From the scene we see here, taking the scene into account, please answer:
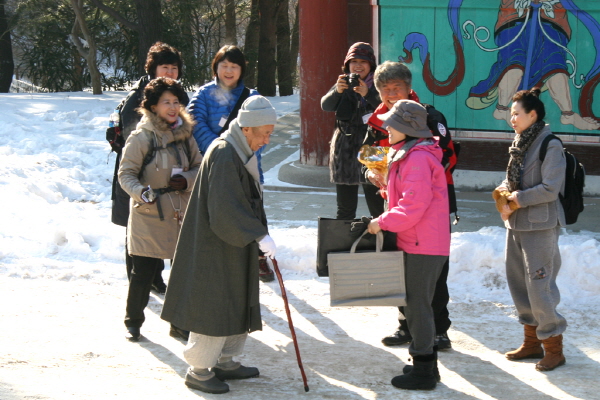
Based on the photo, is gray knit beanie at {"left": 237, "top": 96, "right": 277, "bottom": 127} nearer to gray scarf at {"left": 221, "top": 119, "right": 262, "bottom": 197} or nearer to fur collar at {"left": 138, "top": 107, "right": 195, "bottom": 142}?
gray scarf at {"left": 221, "top": 119, "right": 262, "bottom": 197}

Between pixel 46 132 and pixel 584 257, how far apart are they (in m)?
9.20

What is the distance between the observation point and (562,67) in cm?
862

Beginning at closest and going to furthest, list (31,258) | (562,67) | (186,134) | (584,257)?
1. (186,134)
2. (584,257)
3. (31,258)
4. (562,67)

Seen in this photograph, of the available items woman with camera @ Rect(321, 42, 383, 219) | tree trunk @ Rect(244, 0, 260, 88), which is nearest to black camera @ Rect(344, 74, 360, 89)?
woman with camera @ Rect(321, 42, 383, 219)

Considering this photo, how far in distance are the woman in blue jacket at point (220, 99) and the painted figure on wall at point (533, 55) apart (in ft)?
13.2

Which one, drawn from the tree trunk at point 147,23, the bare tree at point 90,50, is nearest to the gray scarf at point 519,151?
the tree trunk at point 147,23

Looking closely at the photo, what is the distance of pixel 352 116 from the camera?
5723 mm

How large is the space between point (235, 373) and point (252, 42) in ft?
59.0

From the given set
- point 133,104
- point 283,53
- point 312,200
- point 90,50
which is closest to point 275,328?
point 133,104

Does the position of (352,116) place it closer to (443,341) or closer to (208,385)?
(443,341)

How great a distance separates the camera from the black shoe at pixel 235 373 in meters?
4.35

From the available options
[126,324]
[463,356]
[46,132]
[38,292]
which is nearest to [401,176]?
[463,356]

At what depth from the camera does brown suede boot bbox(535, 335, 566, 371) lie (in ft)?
14.5

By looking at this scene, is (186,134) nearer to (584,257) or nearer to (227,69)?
(227,69)
